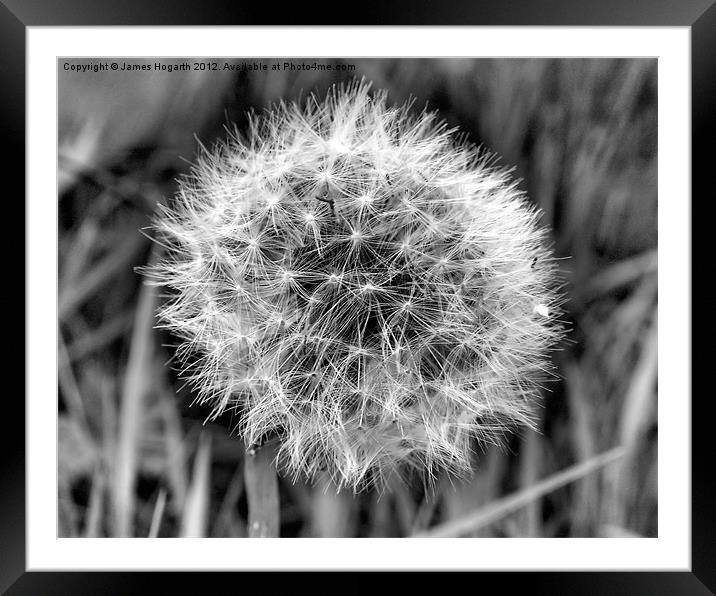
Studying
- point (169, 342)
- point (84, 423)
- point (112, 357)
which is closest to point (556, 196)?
point (169, 342)

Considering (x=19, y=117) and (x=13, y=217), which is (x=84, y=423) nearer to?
(x=13, y=217)

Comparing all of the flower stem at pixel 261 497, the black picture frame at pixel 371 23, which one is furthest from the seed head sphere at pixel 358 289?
the black picture frame at pixel 371 23

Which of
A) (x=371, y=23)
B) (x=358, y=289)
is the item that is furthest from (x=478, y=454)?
(x=371, y=23)

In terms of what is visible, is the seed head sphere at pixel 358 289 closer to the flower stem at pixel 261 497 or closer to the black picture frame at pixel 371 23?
the flower stem at pixel 261 497

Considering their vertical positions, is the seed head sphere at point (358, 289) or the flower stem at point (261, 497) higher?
the seed head sphere at point (358, 289)

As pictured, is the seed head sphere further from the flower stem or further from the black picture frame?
the black picture frame

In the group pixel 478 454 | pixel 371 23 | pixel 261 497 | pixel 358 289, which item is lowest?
pixel 261 497

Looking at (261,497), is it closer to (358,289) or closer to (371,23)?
(358,289)

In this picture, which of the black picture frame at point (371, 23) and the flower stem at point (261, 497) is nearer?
the black picture frame at point (371, 23)
